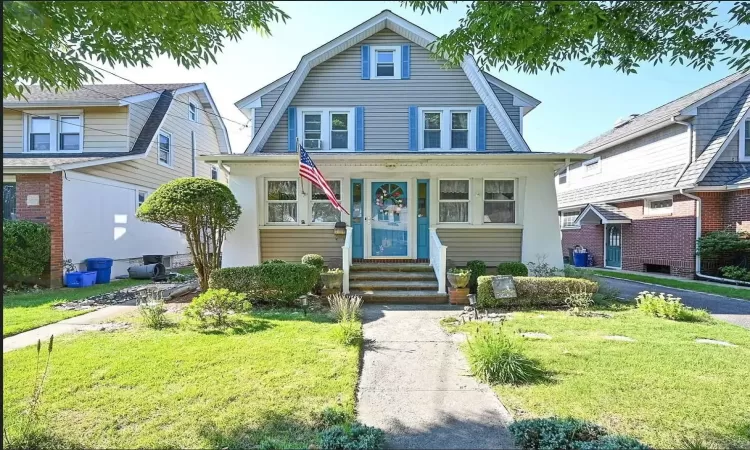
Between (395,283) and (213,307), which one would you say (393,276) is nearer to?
(395,283)

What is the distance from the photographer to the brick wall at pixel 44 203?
10.7 meters

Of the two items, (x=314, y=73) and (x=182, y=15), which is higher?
(x=314, y=73)

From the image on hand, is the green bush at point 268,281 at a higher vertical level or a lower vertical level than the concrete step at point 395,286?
higher

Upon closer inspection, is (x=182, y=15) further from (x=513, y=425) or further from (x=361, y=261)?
(x=361, y=261)

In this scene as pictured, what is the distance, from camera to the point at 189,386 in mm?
3906

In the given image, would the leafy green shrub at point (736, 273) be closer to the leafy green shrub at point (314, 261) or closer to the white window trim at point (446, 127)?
the white window trim at point (446, 127)

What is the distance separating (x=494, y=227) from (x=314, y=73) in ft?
23.3

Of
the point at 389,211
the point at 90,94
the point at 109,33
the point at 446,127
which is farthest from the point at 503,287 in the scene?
the point at 90,94

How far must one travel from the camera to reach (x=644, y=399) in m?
3.68

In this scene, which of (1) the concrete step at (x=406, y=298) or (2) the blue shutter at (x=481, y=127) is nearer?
(1) the concrete step at (x=406, y=298)

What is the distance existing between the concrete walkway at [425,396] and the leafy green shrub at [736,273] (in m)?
11.5

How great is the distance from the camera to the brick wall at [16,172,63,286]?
1071 cm

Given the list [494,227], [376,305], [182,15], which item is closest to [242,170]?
[376,305]

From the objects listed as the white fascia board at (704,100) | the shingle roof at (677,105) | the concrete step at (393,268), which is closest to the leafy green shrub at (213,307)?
the concrete step at (393,268)
